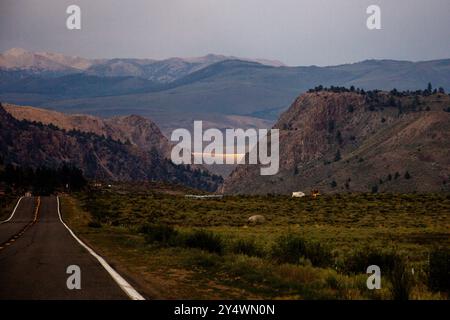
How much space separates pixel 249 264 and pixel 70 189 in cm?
11464

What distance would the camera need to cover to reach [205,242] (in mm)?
23438

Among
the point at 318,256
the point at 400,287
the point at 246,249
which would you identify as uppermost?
the point at 400,287

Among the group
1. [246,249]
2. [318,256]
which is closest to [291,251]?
[318,256]

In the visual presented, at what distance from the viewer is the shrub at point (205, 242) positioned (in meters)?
22.6

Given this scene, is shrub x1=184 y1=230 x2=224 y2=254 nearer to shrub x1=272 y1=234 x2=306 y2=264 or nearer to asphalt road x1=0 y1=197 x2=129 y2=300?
shrub x1=272 y1=234 x2=306 y2=264

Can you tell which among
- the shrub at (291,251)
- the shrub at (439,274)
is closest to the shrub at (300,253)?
the shrub at (291,251)

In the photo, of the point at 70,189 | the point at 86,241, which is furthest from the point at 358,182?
the point at 86,241

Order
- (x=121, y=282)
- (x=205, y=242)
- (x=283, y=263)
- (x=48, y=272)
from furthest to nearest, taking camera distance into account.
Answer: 1. (x=205, y=242)
2. (x=283, y=263)
3. (x=48, y=272)
4. (x=121, y=282)

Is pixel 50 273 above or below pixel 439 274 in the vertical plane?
below

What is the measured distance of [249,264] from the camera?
1772 cm

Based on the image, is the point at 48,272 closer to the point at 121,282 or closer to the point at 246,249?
the point at 121,282

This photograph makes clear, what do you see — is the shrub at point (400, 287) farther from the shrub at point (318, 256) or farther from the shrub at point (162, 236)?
the shrub at point (162, 236)

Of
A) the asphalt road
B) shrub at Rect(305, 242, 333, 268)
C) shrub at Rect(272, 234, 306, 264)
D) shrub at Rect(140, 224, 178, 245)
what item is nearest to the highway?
the asphalt road
